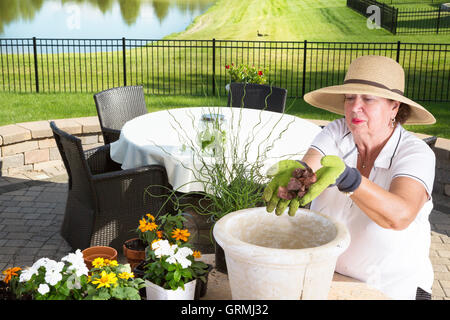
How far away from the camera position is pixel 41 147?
274 inches

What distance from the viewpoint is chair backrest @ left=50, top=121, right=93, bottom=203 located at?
171 inches

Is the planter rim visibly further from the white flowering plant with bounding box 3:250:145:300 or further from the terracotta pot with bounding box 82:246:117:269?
the terracotta pot with bounding box 82:246:117:269

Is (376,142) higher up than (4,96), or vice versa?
(376,142)

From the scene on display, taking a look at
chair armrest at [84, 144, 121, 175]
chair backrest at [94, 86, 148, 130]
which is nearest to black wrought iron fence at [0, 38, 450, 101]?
chair backrest at [94, 86, 148, 130]

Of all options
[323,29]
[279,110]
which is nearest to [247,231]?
[279,110]

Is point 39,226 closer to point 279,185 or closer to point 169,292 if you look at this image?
point 169,292

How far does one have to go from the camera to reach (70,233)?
16.7ft

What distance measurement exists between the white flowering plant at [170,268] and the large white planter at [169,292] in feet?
0.05

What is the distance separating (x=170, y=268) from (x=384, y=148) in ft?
3.75

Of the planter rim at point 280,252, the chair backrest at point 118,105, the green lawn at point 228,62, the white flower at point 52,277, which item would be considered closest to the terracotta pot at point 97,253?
the green lawn at point 228,62

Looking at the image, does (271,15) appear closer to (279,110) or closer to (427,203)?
(279,110)

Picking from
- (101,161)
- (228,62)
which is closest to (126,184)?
(101,161)

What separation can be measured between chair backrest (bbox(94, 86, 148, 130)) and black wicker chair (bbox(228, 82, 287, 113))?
1.06 m
